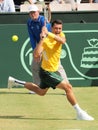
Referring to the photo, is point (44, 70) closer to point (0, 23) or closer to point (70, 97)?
point (70, 97)

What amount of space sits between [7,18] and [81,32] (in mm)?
1846

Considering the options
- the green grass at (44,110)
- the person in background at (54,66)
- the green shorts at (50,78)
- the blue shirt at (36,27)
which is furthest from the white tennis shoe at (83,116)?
the blue shirt at (36,27)

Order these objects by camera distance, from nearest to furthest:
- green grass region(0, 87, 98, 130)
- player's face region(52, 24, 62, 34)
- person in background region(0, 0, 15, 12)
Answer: green grass region(0, 87, 98, 130) < player's face region(52, 24, 62, 34) < person in background region(0, 0, 15, 12)

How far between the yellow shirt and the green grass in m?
0.83

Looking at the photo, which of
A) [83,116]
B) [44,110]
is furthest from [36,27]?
[83,116]

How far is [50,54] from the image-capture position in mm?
8367

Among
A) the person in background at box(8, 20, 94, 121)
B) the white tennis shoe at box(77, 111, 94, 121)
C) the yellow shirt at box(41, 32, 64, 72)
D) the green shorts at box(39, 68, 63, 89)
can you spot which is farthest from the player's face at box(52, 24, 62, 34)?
the white tennis shoe at box(77, 111, 94, 121)

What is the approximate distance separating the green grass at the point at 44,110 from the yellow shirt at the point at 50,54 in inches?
32.6

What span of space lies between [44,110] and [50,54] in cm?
128

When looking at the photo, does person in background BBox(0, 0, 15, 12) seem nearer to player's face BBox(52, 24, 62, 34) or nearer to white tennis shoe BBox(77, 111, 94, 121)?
player's face BBox(52, 24, 62, 34)

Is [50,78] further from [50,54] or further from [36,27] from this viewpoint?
[36,27]

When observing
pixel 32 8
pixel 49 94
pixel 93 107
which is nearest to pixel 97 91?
pixel 49 94

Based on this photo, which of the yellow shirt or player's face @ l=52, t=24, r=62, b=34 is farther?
the yellow shirt

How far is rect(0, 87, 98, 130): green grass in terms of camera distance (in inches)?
310
